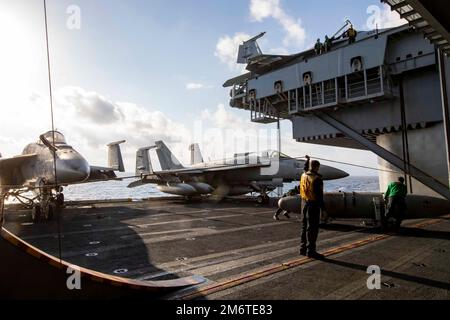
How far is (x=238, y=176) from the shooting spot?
2442 centimetres

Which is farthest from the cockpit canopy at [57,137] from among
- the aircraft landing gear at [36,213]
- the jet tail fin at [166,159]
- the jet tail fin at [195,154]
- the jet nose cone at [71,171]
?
the jet tail fin at [195,154]

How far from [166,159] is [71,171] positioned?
66.8 feet

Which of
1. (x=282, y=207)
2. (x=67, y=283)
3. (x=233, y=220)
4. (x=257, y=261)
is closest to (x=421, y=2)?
(x=257, y=261)

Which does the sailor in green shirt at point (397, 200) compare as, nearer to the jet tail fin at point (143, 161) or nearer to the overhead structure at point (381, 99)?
the overhead structure at point (381, 99)

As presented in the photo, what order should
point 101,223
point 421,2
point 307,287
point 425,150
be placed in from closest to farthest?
1. point 307,287
2. point 421,2
3. point 101,223
4. point 425,150

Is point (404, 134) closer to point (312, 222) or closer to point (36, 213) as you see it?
point (312, 222)

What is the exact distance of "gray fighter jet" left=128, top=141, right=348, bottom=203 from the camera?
2200 cm

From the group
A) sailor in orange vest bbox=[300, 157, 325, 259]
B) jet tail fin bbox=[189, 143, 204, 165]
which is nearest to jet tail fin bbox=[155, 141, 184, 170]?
jet tail fin bbox=[189, 143, 204, 165]

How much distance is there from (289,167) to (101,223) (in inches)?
530

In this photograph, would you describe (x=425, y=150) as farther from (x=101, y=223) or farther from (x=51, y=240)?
(x=51, y=240)

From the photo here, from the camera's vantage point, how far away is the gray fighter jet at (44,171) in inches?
540

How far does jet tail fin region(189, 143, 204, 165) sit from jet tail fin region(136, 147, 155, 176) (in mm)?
5282

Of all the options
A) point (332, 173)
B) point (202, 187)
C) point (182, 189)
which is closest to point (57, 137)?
point (182, 189)

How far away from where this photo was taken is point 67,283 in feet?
12.1
